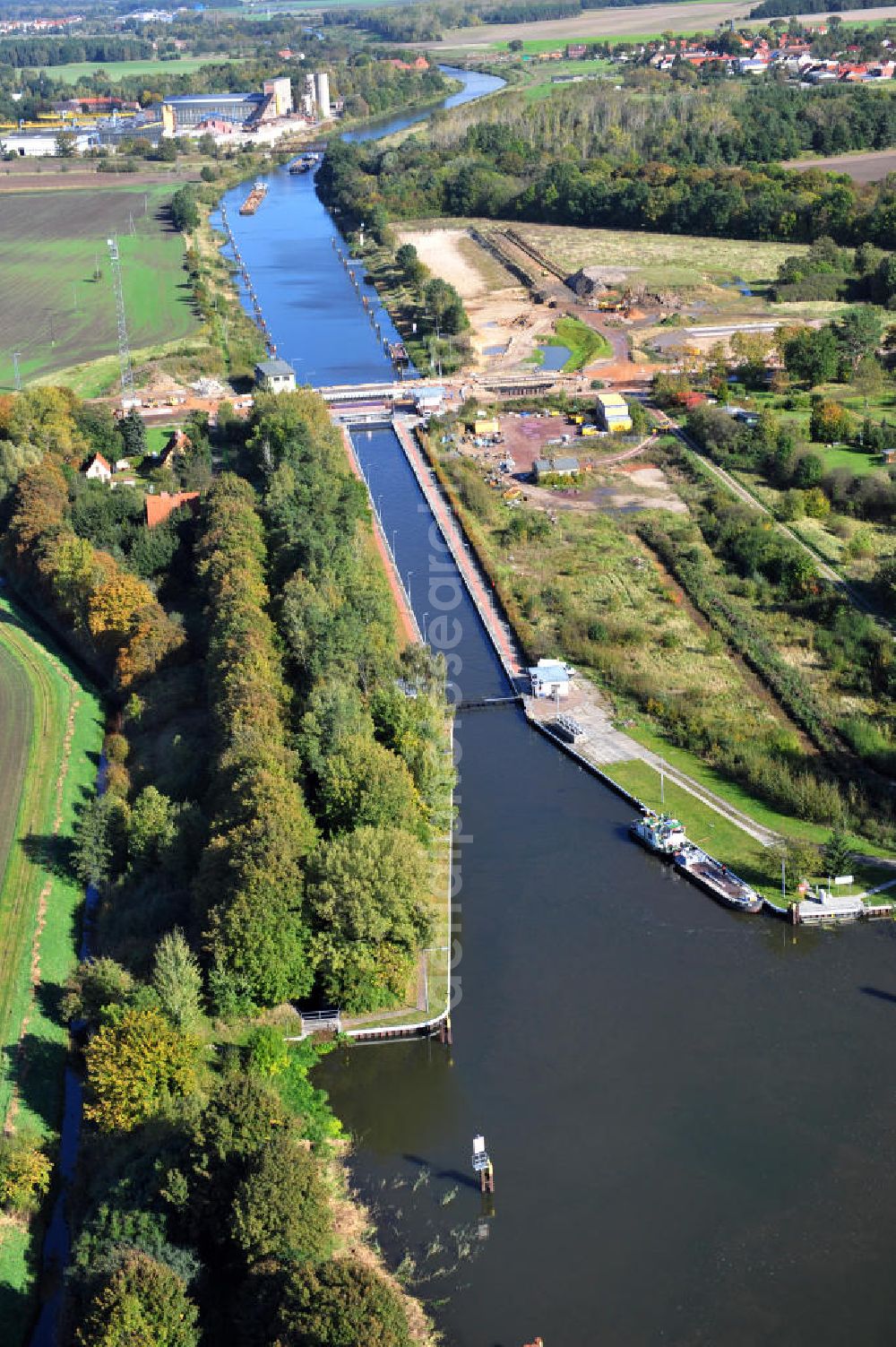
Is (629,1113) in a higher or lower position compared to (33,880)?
lower

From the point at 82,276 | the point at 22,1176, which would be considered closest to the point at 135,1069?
the point at 22,1176

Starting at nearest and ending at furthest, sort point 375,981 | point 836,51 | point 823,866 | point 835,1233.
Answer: point 835,1233
point 375,981
point 823,866
point 836,51

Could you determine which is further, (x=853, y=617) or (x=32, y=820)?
(x=853, y=617)

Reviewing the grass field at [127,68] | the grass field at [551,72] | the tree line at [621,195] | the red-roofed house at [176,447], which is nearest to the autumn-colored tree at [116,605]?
the red-roofed house at [176,447]

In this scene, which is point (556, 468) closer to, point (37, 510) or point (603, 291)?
point (37, 510)

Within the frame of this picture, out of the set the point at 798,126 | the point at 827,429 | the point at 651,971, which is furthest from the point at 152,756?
the point at 798,126

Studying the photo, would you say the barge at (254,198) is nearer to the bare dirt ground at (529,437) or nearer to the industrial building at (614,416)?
the bare dirt ground at (529,437)

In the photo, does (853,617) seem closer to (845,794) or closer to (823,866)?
(845,794)
